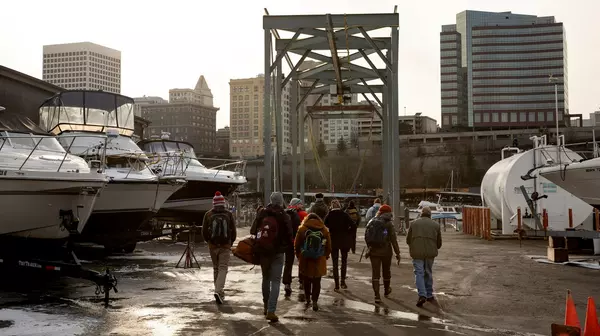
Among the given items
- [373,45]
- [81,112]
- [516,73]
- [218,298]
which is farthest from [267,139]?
[516,73]

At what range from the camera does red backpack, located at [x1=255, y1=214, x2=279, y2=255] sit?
7.94 m

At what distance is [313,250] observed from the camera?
8609mm

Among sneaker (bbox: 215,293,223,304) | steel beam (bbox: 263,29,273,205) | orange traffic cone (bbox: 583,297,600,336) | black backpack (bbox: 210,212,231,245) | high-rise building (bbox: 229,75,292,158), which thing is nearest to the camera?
orange traffic cone (bbox: 583,297,600,336)

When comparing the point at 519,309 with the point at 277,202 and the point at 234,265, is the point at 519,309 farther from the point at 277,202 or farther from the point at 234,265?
the point at 234,265

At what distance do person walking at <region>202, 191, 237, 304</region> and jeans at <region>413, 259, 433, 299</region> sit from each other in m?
2.92

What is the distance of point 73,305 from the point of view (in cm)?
878

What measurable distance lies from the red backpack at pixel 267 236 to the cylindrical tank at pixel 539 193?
16.0 metres

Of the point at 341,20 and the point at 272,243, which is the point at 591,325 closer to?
the point at 272,243

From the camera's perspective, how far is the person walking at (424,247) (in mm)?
9273

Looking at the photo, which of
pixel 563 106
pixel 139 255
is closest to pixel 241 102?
pixel 563 106

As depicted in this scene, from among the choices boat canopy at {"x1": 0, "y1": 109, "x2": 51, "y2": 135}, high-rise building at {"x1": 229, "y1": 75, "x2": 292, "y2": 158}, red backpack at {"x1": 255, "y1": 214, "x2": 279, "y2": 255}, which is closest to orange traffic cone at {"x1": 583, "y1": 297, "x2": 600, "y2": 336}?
red backpack at {"x1": 255, "y1": 214, "x2": 279, "y2": 255}

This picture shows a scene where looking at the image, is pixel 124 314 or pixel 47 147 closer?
pixel 124 314

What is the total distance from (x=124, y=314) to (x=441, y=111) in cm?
17339

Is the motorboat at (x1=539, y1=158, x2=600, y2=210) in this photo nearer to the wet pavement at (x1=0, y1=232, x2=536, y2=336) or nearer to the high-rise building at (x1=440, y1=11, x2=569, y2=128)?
the wet pavement at (x1=0, y1=232, x2=536, y2=336)
